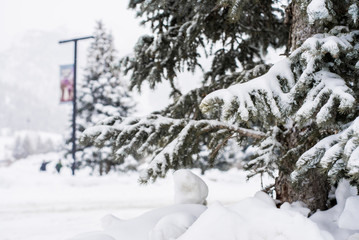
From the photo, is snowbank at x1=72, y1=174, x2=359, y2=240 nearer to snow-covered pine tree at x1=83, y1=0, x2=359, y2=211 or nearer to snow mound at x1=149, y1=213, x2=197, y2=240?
snow mound at x1=149, y1=213, x2=197, y2=240

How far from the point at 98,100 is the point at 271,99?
21.2 metres

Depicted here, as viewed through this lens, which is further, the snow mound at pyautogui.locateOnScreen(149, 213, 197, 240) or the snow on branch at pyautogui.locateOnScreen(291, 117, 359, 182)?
the snow mound at pyautogui.locateOnScreen(149, 213, 197, 240)

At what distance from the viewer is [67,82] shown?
1602 centimetres

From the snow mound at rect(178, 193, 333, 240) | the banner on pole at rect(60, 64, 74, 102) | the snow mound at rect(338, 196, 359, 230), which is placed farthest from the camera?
the banner on pole at rect(60, 64, 74, 102)

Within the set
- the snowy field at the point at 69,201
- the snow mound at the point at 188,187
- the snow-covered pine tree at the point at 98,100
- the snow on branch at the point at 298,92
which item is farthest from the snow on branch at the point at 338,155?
the snow-covered pine tree at the point at 98,100

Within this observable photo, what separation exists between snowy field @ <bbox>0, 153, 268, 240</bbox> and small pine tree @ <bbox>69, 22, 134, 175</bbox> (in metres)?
5.27

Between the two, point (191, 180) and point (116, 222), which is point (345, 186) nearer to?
point (191, 180)

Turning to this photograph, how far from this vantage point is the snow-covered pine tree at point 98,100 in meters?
22.1

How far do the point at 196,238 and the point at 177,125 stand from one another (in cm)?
157

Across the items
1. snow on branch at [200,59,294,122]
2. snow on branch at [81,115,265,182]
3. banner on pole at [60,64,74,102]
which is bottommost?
snow on branch at [81,115,265,182]

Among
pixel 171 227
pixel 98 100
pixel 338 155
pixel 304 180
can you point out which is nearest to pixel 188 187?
pixel 171 227

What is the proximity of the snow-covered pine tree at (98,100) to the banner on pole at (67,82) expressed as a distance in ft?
19.1

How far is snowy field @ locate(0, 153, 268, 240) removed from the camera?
25.5 feet

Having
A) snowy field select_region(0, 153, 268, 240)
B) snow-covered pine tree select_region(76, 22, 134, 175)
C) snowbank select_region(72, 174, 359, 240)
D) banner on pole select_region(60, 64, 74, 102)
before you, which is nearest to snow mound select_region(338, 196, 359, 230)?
snowbank select_region(72, 174, 359, 240)
